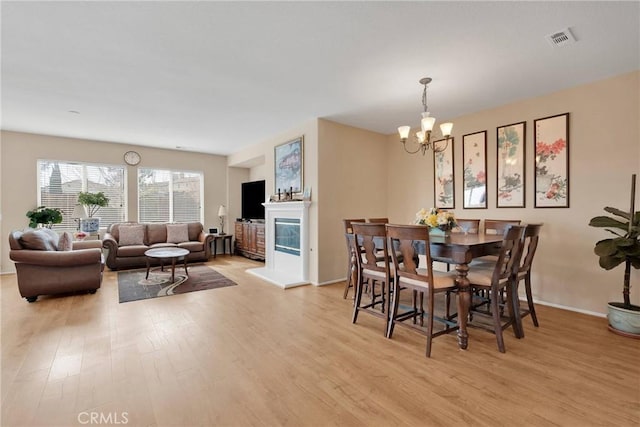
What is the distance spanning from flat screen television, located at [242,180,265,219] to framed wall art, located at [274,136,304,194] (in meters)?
1.76

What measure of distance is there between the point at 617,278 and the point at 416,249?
2.47 meters

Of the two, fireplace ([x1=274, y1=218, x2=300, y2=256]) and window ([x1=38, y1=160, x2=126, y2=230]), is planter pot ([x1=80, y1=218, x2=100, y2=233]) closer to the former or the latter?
window ([x1=38, y1=160, x2=126, y2=230])

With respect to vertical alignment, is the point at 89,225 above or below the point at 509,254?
above

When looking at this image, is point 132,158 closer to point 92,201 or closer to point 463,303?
point 92,201

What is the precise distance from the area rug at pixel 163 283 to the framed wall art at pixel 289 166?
6.32 feet

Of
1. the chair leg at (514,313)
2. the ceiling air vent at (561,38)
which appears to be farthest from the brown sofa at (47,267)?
the ceiling air vent at (561,38)

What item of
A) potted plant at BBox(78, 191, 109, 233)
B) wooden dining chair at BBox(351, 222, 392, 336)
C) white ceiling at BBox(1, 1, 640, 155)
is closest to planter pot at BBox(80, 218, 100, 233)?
potted plant at BBox(78, 191, 109, 233)

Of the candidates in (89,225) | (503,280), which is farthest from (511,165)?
(89,225)

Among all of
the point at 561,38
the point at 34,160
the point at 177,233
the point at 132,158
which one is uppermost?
the point at 561,38

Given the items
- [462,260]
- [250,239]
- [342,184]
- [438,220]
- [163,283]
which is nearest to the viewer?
[462,260]

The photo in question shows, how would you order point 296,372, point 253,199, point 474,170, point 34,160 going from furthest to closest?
1. point 253,199
2. point 34,160
3. point 474,170
4. point 296,372

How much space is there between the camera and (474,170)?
422cm

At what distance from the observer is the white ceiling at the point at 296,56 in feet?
6.83

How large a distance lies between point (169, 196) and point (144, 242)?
1.36 metres
